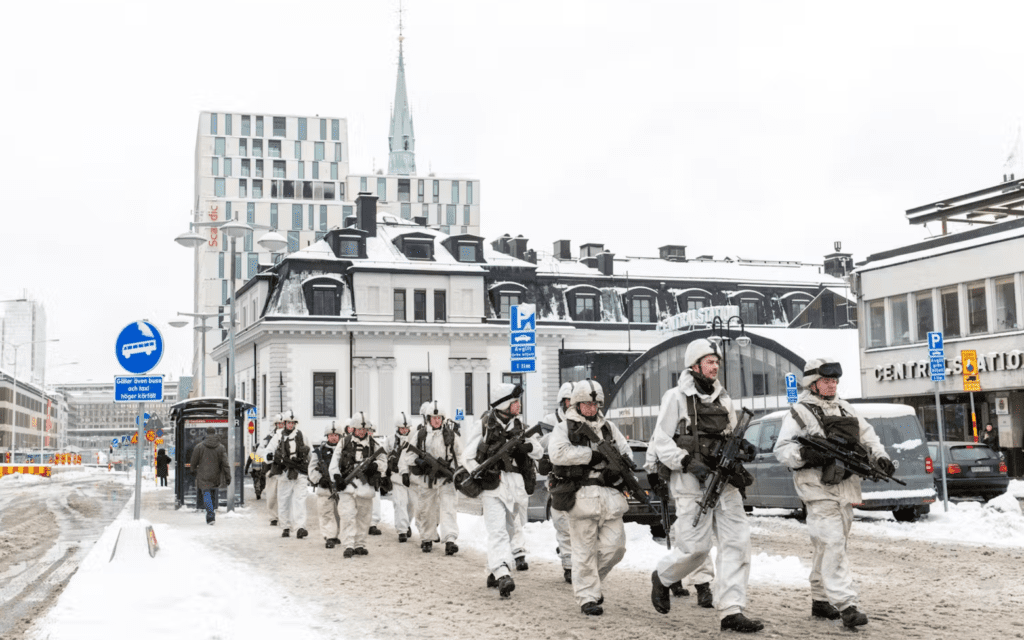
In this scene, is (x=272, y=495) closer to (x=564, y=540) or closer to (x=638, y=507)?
(x=638, y=507)

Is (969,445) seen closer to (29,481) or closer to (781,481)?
(781,481)

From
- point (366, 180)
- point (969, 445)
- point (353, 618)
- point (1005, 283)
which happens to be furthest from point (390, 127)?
point (353, 618)

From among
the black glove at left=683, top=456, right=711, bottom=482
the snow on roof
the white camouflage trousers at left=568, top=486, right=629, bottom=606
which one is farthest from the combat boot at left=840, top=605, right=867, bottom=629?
the snow on roof

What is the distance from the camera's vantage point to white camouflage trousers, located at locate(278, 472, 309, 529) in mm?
18562

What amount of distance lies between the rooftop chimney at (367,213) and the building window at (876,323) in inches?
1207

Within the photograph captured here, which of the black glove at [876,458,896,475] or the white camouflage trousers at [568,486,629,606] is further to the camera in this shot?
the white camouflage trousers at [568,486,629,606]

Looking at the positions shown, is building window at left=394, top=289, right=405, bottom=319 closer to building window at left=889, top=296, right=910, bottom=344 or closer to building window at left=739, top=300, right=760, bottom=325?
building window at left=739, top=300, right=760, bottom=325

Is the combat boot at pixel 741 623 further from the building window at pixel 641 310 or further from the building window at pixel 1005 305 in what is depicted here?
the building window at pixel 641 310

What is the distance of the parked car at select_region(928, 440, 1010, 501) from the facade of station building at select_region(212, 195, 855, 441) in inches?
1449

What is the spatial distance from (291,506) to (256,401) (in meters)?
45.3

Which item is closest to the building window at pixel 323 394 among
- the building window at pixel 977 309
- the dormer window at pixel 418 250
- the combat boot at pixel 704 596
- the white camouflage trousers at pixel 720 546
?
the dormer window at pixel 418 250

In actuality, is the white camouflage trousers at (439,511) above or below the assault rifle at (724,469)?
below

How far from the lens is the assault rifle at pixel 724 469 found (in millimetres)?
8523

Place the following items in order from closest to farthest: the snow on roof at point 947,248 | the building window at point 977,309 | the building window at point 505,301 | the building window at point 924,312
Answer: the snow on roof at point 947,248 < the building window at point 977,309 < the building window at point 924,312 < the building window at point 505,301
